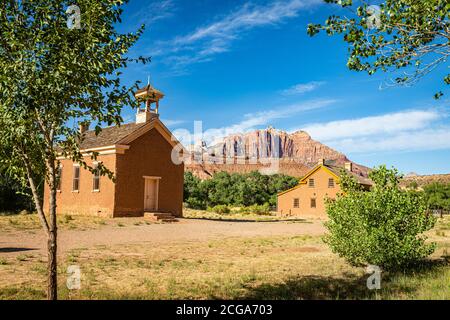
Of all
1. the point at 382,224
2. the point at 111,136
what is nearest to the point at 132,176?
the point at 111,136

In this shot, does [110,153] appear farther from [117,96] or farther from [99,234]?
[117,96]

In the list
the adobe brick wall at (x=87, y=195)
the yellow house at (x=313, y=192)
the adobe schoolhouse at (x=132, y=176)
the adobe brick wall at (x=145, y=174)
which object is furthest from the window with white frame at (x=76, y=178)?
the yellow house at (x=313, y=192)

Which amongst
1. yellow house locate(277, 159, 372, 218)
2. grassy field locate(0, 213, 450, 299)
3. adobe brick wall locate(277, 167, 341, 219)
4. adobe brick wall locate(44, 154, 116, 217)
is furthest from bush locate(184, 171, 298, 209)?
grassy field locate(0, 213, 450, 299)

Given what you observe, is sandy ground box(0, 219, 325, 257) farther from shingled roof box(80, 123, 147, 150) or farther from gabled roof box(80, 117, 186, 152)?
shingled roof box(80, 123, 147, 150)

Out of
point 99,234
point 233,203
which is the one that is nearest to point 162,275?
point 99,234

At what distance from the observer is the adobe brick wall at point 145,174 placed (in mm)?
26891

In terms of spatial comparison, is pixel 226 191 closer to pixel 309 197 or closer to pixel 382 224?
pixel 309 197

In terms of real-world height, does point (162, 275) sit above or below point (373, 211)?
below

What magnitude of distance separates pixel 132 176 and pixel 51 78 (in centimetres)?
2232

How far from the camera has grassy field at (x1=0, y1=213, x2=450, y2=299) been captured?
7.95 meters

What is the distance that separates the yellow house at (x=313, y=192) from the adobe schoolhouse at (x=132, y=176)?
2568 centimetres

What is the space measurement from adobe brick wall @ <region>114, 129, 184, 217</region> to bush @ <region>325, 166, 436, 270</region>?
18.1 meters

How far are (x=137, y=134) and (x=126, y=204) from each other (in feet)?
16.3

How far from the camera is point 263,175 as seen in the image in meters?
74.7
